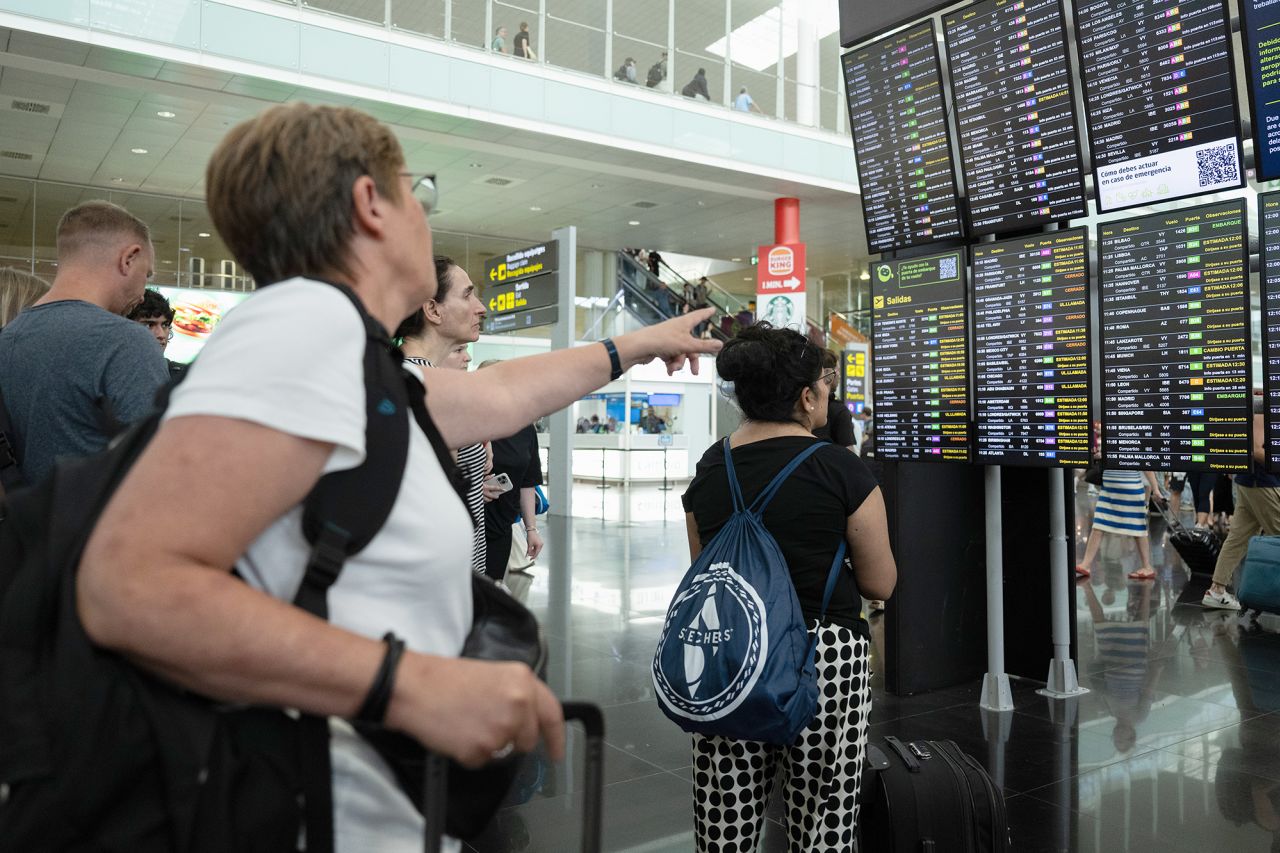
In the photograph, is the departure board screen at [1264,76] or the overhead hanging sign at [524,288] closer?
the departure board screen at [1264,76]

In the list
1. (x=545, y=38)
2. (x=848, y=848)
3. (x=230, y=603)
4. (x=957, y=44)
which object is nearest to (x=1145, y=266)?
(x=957, y=44)

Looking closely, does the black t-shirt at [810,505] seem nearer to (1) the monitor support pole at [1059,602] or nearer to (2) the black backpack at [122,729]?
(2) the black backpack at [122,729]

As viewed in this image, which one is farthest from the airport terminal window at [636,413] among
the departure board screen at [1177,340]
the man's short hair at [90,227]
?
the man's short hair at [90,227]

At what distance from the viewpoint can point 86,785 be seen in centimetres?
85

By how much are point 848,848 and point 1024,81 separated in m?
3.40

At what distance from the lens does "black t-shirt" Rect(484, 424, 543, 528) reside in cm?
454

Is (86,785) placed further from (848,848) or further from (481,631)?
(848,848)

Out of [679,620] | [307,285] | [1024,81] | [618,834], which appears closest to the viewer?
[307,285]

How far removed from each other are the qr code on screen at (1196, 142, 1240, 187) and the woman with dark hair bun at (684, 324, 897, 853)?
213cm

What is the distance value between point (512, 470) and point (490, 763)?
3998mm

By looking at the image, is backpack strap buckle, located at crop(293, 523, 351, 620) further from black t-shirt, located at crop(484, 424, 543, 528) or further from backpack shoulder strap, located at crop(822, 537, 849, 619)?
black t-shirt, located at crop(484, 424, 543, 528)

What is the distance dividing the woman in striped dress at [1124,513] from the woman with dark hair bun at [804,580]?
24.5 ft

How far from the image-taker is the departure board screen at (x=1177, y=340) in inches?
142

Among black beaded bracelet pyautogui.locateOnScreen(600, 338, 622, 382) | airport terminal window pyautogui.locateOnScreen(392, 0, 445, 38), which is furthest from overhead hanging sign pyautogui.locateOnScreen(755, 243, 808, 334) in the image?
black beaded bracelet pyautogui.locateOnScreen(600, 338, 622, 382)
